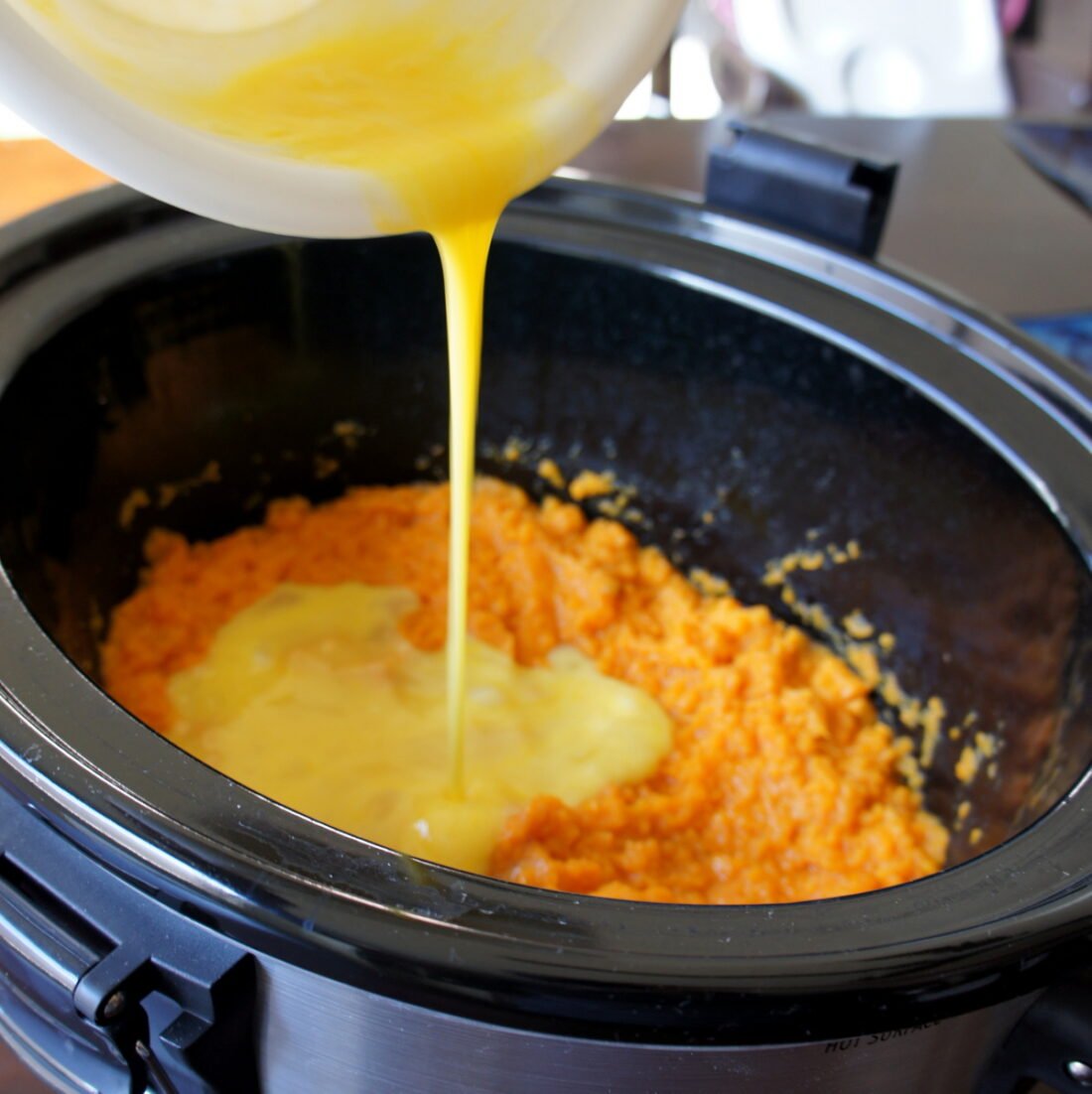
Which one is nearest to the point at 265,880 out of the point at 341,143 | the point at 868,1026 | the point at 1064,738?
the point at 868,1026

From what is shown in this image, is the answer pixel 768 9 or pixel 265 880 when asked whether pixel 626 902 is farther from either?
pixel 768 9

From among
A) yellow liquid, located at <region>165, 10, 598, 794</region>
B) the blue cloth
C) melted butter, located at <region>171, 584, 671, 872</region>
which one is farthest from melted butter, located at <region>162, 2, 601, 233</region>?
the blue cloth

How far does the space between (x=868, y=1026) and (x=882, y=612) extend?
644 millimetres

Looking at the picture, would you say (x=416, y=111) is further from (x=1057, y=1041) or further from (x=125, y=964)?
(x=1057, y=1041)

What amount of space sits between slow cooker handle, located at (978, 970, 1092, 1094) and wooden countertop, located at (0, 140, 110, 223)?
1.50 meters

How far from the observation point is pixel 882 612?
118 cm

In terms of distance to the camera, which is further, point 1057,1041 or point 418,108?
point 418,108

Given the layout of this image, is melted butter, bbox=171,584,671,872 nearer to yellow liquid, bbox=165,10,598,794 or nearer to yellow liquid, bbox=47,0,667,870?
yellow liquid, bbox=47,0,667,870

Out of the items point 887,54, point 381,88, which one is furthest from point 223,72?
point 887,54

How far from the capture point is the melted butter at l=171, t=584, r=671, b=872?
0.99 meters

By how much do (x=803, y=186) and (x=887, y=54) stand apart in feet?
6.69

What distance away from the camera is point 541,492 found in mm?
1362

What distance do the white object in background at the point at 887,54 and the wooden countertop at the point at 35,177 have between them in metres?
1.79

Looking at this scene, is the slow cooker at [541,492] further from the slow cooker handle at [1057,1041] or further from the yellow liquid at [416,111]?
the yellow liquid at [416,111]
